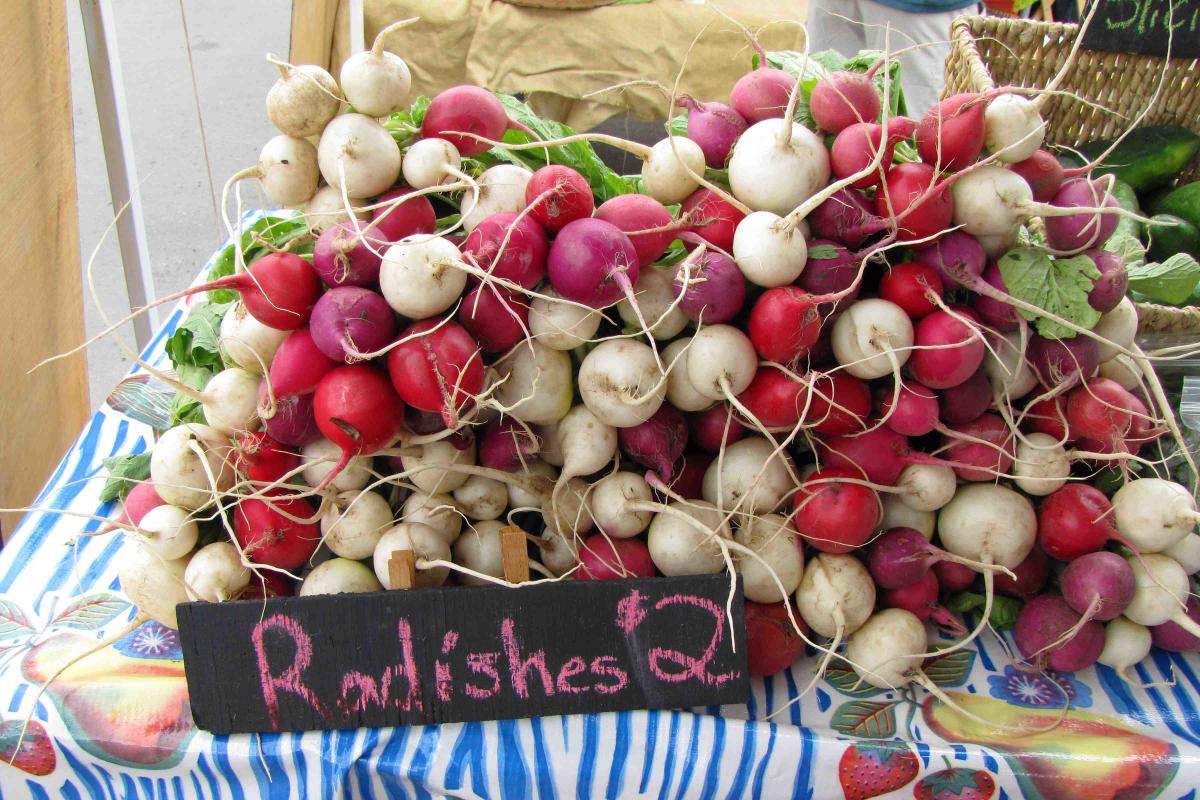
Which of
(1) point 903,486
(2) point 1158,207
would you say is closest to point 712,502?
(1) point 903,486

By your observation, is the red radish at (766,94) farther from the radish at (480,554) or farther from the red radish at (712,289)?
the radish at (480,554)

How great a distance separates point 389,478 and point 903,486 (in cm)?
75

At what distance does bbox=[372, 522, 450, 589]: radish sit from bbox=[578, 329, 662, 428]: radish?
304 mm

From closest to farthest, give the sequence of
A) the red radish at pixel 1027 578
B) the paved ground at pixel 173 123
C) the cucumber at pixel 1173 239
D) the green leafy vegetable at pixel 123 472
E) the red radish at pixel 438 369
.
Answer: the red radish at pixel 438 369 → the red radish at pixel 1027 578 → the green leafy vegetable at pixel 123 472 → the cucumber at pixel 1173 239 → the paved ground at pixel 173 123

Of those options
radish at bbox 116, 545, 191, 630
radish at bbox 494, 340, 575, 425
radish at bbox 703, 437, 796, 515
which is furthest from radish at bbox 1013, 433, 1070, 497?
radish at bbox 116, 545, 191, 630

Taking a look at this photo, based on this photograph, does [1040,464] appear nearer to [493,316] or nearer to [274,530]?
[493,316]

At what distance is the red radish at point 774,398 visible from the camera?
1.17m

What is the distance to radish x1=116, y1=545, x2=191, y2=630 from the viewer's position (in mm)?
1222

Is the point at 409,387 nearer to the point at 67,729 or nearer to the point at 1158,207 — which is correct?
the point at 67,729

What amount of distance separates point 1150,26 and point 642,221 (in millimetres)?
1511

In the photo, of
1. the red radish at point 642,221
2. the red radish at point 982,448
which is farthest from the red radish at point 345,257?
the red radish at point 982,448

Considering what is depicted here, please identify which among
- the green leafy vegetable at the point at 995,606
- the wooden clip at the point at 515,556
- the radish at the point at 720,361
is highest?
the radish at the point at 720,361

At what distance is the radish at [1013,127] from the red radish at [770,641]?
73cm

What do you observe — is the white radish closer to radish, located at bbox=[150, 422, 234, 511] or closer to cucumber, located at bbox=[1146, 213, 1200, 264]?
radish, located at bbox=[150, 422, 234, 511]
